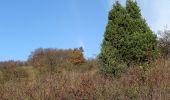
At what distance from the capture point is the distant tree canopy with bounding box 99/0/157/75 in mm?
15914

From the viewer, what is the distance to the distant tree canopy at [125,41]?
15.9 m

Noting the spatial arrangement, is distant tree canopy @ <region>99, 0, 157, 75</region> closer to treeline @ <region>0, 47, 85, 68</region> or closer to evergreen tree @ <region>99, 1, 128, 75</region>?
evergreen tree @ <region>99, 1, 128, 75</region>

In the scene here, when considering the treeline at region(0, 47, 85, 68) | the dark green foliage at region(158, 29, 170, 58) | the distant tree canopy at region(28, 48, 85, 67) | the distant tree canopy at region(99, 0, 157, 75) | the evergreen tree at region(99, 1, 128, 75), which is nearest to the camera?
the evergreen tree at region(99, 1, 128, 75)

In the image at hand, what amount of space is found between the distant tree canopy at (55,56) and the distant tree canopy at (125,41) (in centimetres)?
2716

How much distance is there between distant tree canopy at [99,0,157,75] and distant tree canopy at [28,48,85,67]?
27159mm

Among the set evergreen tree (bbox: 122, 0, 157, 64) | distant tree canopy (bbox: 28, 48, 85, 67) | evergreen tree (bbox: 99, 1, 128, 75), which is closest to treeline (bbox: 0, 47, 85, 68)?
distant tree canopy (bbox: 28, 48, 85, 67)

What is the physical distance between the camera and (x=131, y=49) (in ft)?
53.6

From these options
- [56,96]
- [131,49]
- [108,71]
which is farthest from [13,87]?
[131,49]

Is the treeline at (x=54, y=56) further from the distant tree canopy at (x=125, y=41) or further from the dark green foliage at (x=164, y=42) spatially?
the distant tree canopy at (x=125, y=41)

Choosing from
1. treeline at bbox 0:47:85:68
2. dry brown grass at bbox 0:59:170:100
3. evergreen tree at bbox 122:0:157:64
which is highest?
treeline at bbox 0:47:85:68

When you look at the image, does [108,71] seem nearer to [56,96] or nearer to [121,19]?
[121,19]

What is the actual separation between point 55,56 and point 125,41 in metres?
44.9

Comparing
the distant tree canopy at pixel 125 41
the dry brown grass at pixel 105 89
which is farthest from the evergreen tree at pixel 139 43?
the dry brown grass at pixel 105 89

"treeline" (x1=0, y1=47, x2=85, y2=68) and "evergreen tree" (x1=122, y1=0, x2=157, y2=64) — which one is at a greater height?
"treeline" (x1=0, y1=47, x2=85, y2=68)
